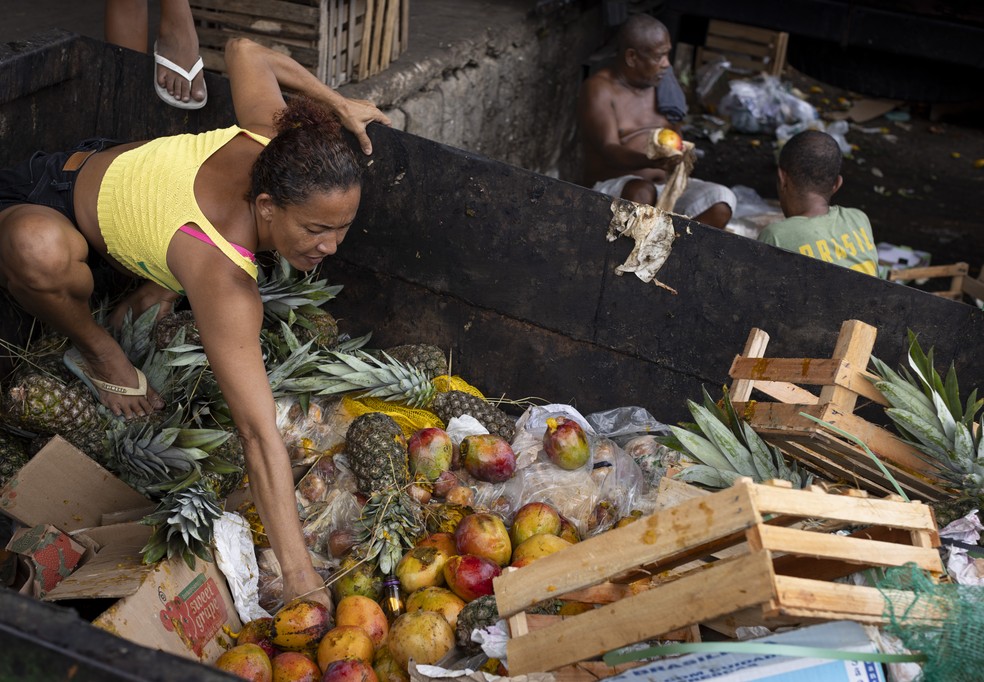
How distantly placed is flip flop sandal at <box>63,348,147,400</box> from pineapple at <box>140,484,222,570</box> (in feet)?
2.26

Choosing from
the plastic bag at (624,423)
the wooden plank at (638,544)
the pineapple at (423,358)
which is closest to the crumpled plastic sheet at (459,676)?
the wooden plank at (638,544)

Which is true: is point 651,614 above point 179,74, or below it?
below

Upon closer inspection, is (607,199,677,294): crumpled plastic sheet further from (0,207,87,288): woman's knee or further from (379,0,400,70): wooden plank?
(379,0,400,70): wooden plank

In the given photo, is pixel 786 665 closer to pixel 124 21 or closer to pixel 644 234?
Result: pixel 644 234

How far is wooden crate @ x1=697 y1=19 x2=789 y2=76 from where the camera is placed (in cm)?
1093

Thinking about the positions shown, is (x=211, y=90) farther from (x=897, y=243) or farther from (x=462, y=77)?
(x=897, y=243)

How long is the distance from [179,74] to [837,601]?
139 inches

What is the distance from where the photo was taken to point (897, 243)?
8070mm

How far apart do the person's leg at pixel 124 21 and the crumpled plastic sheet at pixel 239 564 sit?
2.81 m

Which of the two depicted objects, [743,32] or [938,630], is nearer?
[938,630]

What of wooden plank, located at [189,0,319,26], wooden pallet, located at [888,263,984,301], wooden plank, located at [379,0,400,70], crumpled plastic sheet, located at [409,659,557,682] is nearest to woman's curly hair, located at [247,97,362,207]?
crumpled plastic sheet, located at [409,659,557,682]

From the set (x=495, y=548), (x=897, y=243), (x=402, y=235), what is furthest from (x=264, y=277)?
(x=897, y=243)

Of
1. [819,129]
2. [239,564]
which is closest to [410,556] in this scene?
[239,564]

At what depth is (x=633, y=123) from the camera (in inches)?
259
